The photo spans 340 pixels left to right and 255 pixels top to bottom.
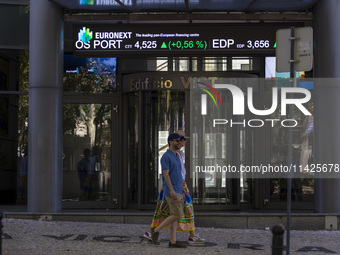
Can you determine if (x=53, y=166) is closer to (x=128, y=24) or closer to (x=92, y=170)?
(x=92, y=170)

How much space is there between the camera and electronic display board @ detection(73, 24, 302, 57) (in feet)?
51.2

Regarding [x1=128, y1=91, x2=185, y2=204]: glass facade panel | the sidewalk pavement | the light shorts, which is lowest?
the sidewalk pavement

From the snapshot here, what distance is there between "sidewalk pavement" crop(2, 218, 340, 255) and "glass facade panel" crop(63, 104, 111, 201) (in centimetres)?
270

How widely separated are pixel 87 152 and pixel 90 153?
0.24ft

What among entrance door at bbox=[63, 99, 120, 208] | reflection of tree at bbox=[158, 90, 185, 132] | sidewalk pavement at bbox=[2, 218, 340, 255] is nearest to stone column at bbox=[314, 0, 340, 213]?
sidewalk pavement at bbox=[2, 218, 340, 255]

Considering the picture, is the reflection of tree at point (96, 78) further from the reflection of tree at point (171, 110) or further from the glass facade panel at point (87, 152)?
the reflection of tree at point (171, 110)

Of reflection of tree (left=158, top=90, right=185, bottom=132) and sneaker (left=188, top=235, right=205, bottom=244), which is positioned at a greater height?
reflection of tree (left=158, top=90, right=185, bottom=132)

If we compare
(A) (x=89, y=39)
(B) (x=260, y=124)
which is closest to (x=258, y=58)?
(B) (x=260, y=124)

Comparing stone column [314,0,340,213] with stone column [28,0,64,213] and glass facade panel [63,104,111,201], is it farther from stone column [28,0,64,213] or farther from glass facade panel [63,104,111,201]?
stone column [28,0,64,213]

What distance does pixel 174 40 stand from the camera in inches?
616

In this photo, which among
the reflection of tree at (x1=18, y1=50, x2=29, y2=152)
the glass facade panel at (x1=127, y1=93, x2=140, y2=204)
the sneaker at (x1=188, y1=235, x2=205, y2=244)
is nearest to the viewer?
the sneaker at (x1=188, y1=235, x2=205, y2=244)

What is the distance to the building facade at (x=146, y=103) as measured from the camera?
15.6m

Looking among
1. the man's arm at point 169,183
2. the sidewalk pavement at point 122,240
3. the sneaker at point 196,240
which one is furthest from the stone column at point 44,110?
the man's arm at point 169,183

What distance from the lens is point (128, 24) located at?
1577 cm
